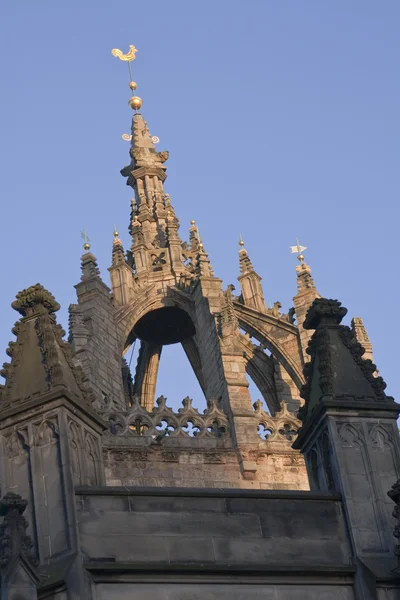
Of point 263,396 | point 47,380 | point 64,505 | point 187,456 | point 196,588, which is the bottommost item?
point 196,588

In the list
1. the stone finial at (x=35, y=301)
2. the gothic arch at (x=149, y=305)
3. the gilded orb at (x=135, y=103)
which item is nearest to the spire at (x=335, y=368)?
the stone finial at (x=35, y=301)

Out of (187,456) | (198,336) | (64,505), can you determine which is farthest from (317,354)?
(198,336)

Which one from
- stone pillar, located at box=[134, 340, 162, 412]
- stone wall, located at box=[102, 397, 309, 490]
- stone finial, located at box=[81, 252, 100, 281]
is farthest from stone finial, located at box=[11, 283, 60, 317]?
stone pillar, located at box=[134, 340, 162, 412]

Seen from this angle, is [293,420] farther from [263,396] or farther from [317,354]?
[317,354]

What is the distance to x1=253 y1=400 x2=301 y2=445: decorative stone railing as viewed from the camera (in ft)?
128

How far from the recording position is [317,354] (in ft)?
53.2

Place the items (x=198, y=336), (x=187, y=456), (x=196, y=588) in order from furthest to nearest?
(x=198, y=336) → (x=187, y=456) → (x=196, y=588)

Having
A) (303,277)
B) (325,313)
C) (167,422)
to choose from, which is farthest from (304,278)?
(325,313)

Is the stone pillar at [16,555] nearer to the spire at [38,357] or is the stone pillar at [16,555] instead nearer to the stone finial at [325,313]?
the spire at [38,357]

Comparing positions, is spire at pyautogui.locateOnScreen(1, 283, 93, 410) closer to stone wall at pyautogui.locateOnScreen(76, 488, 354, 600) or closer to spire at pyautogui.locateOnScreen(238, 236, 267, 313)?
stone wall at pyautogui.locateOnScreen(76, 488, 354, 600)

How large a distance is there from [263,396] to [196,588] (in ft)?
108

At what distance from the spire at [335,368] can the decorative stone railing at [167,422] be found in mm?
21477

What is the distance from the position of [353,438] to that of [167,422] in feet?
75.7

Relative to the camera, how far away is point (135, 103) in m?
59.9
